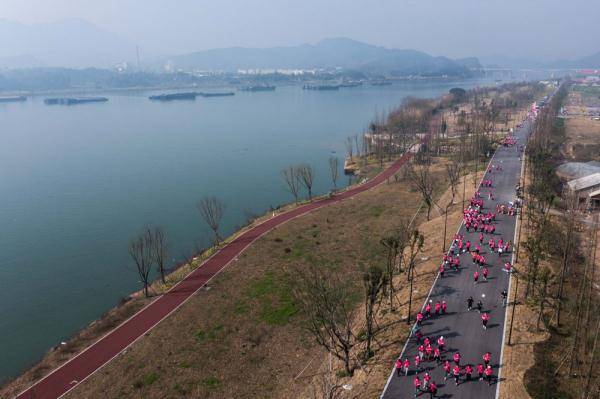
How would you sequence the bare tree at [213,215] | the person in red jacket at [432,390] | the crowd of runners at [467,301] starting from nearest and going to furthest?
1. the person in red jacket at [432,390]
2. the crowd of runners at [467,301]
3. the bare tree at [213,215]

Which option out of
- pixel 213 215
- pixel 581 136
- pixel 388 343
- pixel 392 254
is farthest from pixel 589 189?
pixel 581 136

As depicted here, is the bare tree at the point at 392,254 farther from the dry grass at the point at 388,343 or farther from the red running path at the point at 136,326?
the red running path at the point at 136,326

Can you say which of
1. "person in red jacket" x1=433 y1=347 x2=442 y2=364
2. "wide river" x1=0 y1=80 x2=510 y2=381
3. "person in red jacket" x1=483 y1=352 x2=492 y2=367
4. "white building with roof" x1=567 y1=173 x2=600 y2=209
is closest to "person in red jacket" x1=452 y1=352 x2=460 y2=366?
"person in red jacket" x1=433 y1=347 x2=442 y2=364

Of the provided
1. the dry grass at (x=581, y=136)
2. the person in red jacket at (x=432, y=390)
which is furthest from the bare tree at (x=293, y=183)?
the dry grass at (x=581, y=136)

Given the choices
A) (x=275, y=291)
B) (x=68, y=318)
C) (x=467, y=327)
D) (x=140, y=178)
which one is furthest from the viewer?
(x=140, y=178)

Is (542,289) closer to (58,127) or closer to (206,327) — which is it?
(206,327)

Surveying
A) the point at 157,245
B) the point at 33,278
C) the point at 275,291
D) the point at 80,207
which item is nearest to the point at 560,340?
the point at 275,291
